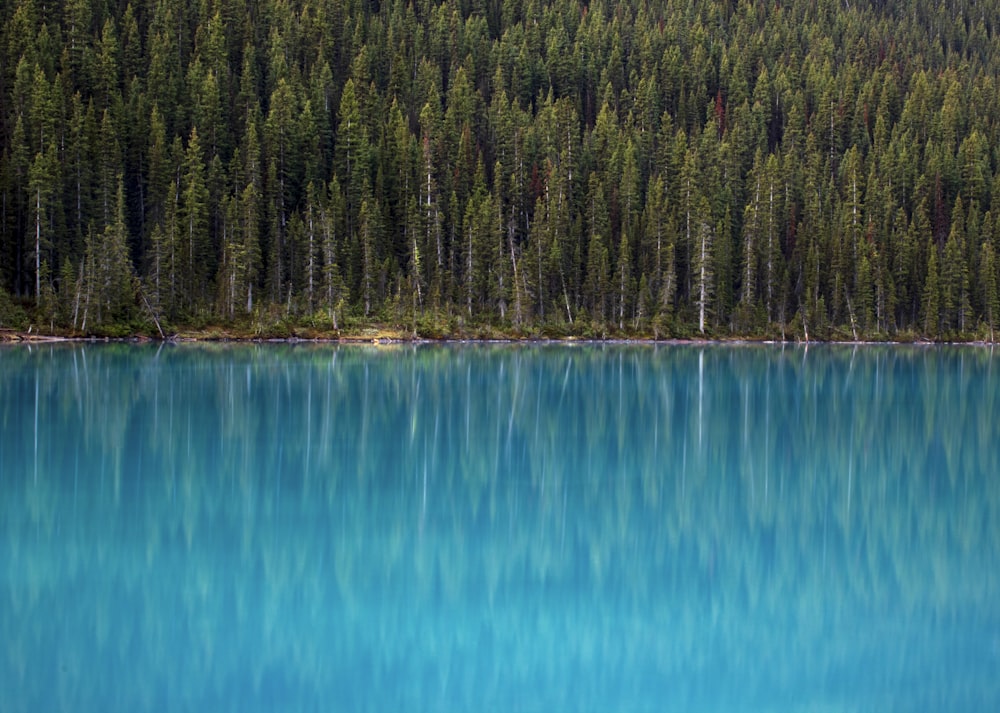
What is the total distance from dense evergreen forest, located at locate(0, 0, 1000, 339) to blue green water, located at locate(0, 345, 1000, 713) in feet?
160

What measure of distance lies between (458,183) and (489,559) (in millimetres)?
84119

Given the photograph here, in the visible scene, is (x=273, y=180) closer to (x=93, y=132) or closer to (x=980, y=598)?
(x=93, y=132)

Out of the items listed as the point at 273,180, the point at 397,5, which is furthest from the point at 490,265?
the point at 397,5

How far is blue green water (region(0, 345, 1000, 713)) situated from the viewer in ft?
34.2

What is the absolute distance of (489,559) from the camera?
1459 cm

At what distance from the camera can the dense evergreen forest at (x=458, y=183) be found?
80.9 meters

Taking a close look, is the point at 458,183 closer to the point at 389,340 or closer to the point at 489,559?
the point at 389,340

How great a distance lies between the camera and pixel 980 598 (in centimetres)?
1338

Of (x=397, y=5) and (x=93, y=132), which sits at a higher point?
(x=397, y=5)

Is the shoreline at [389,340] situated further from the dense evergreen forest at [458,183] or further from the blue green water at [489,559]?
the blue green water at [489,559]

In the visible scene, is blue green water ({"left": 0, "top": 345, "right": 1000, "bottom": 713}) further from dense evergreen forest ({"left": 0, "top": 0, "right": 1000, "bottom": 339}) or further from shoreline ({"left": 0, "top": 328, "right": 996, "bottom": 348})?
dense evergreen forest ({"left": 0, "top": 0, "right": 1000, "bottom": 339})

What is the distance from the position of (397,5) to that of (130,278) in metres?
68.6

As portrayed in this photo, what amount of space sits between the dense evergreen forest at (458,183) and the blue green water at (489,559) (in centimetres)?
4878

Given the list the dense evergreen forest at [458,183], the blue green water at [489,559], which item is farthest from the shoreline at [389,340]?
the blue green water at [489,559]
